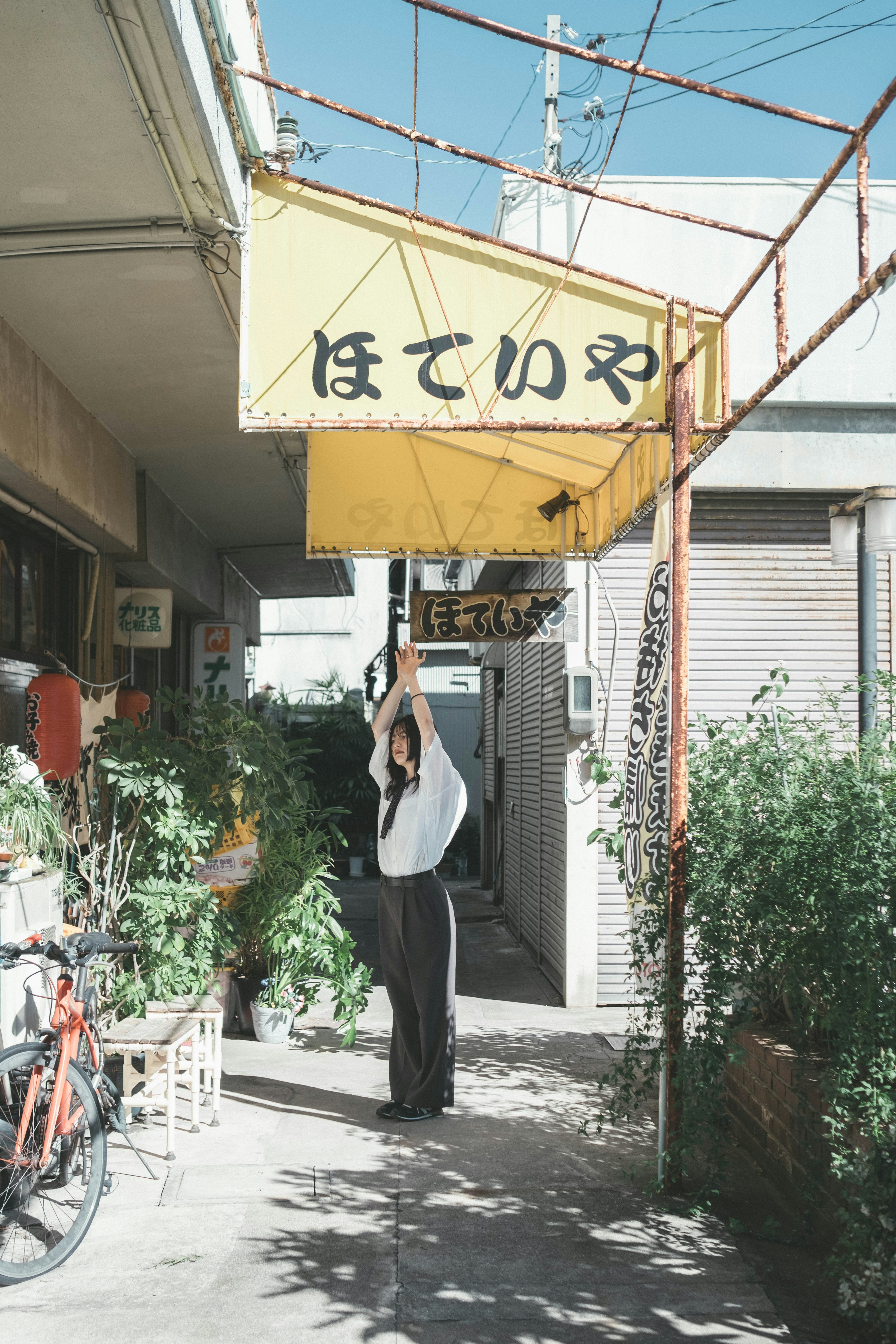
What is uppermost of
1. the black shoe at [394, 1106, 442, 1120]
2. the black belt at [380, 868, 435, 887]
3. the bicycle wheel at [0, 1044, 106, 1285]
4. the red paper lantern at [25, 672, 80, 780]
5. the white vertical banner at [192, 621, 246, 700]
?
the white vertical banner at [192, 621, 246, 700]

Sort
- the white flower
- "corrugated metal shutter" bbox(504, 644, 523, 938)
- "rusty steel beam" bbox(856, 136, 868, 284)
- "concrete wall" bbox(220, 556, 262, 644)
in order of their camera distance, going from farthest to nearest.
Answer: "concrete wall" bbox(220, 556, 262, 644) → "corrugated metal shutter" bbox(504, 644, 523, 938) → the white flower → "rusty steel beam" bbox(856, 136, 868, 284)

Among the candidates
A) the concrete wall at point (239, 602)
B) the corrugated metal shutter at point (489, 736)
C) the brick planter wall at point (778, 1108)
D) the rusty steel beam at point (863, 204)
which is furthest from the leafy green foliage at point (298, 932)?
the corrugated metal shutter at point (489, 736)

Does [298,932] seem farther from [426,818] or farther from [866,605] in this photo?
[866,605]

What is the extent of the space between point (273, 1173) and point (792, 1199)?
2.20 m

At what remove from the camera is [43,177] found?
4406mm

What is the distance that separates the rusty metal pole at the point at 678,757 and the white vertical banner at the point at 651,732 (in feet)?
Result: 0.15

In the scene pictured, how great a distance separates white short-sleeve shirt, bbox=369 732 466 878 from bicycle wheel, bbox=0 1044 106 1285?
193 cm

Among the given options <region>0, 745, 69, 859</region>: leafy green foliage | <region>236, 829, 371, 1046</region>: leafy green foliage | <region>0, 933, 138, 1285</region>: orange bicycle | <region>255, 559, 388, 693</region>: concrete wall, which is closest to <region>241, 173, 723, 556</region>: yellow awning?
<region>0, 745, 69, 859</region>: leafy green foliage

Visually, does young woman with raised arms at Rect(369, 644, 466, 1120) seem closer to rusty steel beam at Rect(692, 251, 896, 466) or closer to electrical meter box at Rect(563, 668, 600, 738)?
A: rusty steel beam at Rect(692, 251, 896, 466)

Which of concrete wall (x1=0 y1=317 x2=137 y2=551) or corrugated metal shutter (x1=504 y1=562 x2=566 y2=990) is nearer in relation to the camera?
concrete wall (x1=0 y1=317 x2=137 y2=551)

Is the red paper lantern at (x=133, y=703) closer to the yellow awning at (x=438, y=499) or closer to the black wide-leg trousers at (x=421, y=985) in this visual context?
the yellow awning at (x=438, y=499)

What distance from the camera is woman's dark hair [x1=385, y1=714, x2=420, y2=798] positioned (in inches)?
218

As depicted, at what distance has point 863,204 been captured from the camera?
356 centimetres

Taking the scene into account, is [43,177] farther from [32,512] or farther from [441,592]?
[441,592]
